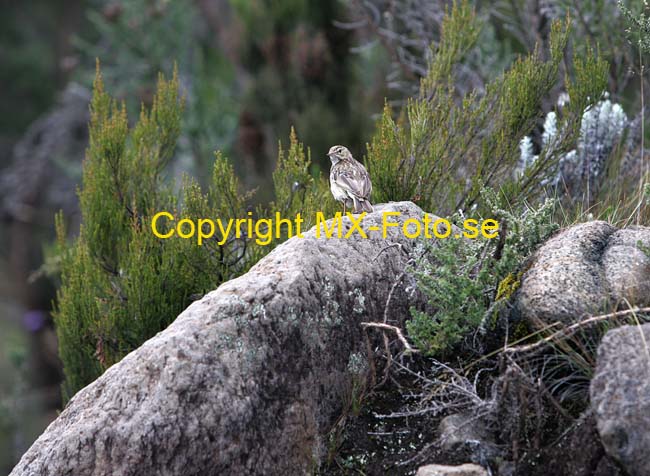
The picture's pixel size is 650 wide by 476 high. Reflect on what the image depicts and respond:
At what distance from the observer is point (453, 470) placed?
11.5ft

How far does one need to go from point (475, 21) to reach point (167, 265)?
2.99 m

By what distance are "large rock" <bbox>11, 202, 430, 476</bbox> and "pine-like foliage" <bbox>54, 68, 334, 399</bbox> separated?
1216 mm

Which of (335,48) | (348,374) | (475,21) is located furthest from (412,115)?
(335,48)

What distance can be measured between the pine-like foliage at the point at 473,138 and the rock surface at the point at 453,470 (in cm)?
210

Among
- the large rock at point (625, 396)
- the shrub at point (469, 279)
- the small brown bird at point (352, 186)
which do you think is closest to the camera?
the large rock at point (625, 396)

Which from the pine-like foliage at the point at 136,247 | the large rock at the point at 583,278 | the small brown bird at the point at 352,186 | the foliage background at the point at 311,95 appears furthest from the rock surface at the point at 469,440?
the pine-like foliage at the point at 136,247

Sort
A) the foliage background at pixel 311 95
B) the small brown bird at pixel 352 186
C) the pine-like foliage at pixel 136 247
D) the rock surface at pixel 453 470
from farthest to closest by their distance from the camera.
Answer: the foliage background at pixel 311 95, the pine-like foliage at pixel 136 247, the small brown bird at pixel 352 186, the rock surface at pixel 453 470

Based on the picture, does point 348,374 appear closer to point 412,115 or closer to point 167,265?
point 167,265

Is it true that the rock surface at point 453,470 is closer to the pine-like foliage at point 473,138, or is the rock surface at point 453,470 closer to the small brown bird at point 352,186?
the small brown bird at point 352,186

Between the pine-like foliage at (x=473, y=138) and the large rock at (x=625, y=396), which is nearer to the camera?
the large rock at (x=625, y=396)

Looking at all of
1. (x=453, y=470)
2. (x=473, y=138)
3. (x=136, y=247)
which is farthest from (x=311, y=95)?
(x=453, y=470)

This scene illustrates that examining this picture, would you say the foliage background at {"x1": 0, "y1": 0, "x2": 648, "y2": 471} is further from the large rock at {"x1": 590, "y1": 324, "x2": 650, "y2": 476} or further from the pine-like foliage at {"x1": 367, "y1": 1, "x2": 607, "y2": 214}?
the large rock at {"x1": 590, "y1": 324, "x2": 650, "y2": 476}

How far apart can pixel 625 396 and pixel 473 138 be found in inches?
105

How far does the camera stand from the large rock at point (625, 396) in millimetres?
3170
